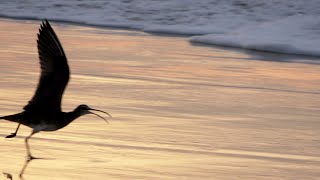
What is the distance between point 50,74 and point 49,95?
0.43 feet

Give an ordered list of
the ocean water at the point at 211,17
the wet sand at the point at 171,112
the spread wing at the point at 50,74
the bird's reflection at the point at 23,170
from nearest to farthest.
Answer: the bird's reflection at the point at 23,170 → the wet sand at the point at 171,112 → the spread wing at the point at 50,74 → the ocean water at the point at 211,17

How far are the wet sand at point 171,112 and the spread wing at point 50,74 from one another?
0.28 meters

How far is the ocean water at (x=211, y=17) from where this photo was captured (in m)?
12.8

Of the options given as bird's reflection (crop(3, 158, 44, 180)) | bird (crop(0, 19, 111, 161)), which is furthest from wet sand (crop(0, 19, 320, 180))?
bird (crop(0, 19, 111, 161))

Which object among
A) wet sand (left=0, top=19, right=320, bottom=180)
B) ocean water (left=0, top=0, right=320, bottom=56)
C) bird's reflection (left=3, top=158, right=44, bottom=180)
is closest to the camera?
bird's reflection (left=3, top=158, right=44, bottom=180)

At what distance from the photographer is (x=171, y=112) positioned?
26.8ft

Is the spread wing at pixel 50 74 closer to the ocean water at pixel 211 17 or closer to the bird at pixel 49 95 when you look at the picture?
the bird at pixel 49 95

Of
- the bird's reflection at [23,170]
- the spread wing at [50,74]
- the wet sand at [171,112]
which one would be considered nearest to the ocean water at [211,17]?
the wet sand at [171,112]

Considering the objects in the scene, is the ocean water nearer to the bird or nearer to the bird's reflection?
the bird

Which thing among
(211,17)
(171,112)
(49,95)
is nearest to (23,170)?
(49,95)

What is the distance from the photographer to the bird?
260 inches

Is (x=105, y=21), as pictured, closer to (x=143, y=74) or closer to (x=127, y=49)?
(x=127, y=49)

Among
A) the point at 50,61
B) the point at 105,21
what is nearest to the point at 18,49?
the point at 105,21

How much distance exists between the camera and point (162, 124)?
300 inches
